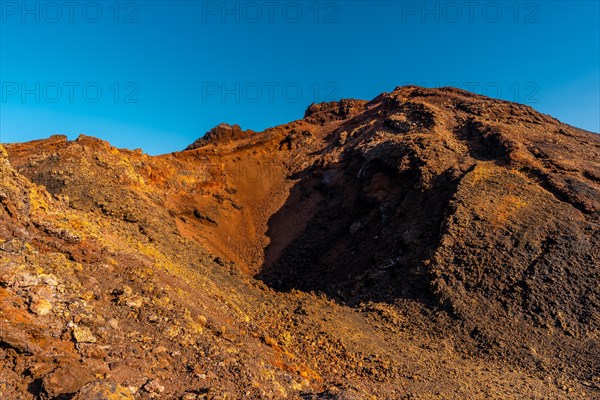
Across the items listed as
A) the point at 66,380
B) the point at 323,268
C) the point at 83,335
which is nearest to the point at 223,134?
the point at 323,268

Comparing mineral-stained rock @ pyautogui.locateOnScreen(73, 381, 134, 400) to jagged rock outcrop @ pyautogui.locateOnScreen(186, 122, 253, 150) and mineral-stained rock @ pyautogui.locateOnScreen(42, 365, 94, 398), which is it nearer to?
mineral-stained rock @ pyautogui.locateOnScreen(42, 365, 94, 398)

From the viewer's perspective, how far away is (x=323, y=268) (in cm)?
1577

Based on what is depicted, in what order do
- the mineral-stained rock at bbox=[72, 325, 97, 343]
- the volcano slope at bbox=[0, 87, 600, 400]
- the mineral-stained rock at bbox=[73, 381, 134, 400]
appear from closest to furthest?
the mineral-stained rock at bbox=[73, 381, 134, 400] < the mineral-stained rock at bbox=[72, 325, 97, 343] < the volcano slope at bbox=[0, 87, 600, 400]

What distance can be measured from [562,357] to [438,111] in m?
14.6

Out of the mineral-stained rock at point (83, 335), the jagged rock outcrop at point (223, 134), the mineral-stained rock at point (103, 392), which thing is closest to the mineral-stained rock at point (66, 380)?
the mineral-stained rock at point (103, 392)

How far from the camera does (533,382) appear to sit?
27.2 feet

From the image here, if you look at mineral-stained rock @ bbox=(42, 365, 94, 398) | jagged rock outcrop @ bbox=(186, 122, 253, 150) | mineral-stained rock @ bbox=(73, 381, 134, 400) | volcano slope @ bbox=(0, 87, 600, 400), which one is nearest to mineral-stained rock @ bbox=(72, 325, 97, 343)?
volcano slope @ bbox=(0, 87, 600, 400)

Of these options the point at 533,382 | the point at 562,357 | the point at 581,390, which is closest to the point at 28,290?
the point at 533,382

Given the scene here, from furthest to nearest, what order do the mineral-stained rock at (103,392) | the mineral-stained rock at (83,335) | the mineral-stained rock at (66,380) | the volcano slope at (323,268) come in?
the volcano slope at (323,268)
the mineral-stained rock at (83,335)
the mineral-stained rock at (66,380)
the mineral-stained rock at (103,392)

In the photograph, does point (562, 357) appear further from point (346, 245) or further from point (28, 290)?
point (28, 290)

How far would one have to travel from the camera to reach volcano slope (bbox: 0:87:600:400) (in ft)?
17.8

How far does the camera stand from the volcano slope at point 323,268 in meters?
5.43

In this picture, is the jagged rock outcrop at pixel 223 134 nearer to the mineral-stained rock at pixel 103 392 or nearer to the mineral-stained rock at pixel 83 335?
the mineral-stained rock at pixel 83 335

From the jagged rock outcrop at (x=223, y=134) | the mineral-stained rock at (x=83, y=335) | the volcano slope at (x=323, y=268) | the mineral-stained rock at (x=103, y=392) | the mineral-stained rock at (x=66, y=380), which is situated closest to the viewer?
the mineral-stained rock at (x=103, y=392)
